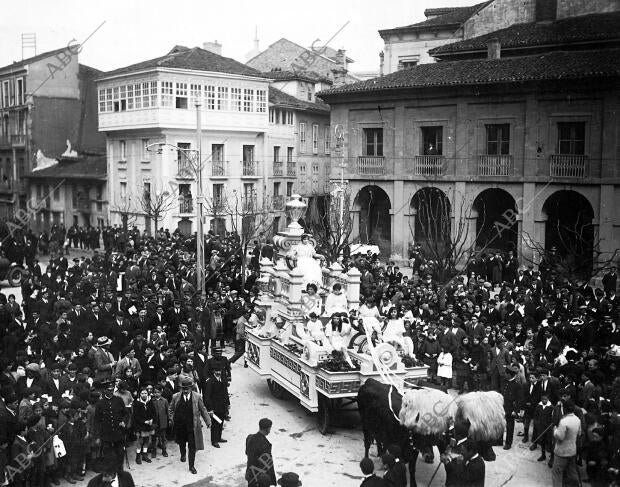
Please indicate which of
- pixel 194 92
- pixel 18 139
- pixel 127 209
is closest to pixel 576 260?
pixel 194 92

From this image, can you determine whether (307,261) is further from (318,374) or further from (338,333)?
(318,374)

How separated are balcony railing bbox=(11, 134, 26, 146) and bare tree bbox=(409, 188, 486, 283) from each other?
28619 mm

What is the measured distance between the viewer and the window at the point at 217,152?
44562 mm

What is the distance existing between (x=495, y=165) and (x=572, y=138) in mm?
3552

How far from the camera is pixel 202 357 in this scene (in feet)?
49.9

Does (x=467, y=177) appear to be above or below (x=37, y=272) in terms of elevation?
above

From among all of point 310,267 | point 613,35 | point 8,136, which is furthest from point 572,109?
point 8,136

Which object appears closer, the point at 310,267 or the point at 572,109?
the point at 310,267

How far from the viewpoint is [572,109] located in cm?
3266

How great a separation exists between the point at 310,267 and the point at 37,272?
13.6 metres

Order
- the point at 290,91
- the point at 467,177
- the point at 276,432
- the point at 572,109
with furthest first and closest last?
1. the point at 290,91
2. the point at 467,177
3. the point at 572,109
4. the point at 276,432

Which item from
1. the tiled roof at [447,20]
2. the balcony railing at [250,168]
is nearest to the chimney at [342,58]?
the tiled roof at [447,20]

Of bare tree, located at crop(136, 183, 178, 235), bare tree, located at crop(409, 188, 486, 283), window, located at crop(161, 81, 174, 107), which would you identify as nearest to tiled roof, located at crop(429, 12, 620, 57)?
bare tree, located at crop(409, 188, 486, 283)

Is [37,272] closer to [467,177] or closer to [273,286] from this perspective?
[273,286]
